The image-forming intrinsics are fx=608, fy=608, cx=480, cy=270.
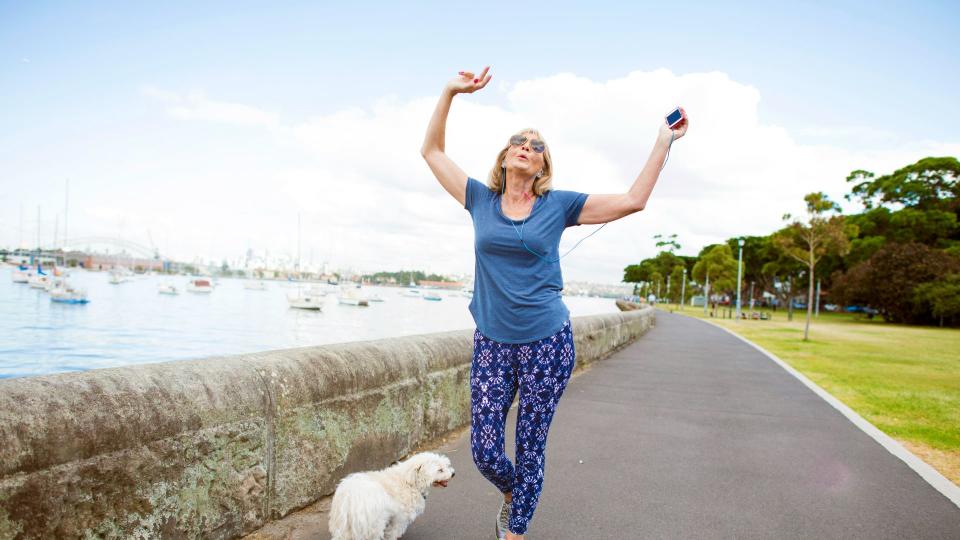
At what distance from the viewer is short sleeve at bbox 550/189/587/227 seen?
118 inches

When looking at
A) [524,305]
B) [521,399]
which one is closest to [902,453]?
[521,399]

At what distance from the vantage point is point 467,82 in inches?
126

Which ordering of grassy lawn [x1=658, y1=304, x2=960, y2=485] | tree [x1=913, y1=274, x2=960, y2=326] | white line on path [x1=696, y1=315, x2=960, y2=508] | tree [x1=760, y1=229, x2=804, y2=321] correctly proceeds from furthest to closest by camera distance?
tree [x1=760, y1=229, x2=804, y2=321], tree [x1=913, y1=274, x2=960, y2=326], grassy lawn [x1=658, y1=304, x2=960, y2=485], white line on path [x1=696, y1=315, x2=960, y2=508]

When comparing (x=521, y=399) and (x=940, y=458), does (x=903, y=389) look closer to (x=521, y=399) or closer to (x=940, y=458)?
(x=940, y=458)

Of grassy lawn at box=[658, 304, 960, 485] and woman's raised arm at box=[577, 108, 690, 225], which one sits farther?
grassy lawn at box=[658, 304, 960, 485]

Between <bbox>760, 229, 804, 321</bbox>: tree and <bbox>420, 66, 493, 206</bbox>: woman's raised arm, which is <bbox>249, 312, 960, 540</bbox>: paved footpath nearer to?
<bbox>420, 66, 493, 206</bbox>: woman's raised arm

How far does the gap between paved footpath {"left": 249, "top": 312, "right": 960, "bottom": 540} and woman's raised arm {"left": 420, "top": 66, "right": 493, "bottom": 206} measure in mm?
1960

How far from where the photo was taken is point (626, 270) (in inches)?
5827

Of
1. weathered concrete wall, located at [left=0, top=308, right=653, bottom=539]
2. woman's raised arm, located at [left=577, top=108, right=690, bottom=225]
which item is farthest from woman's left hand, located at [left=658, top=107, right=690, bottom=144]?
weathered concrete wall, located at [left=0, top=308, right=653, bottom=539]

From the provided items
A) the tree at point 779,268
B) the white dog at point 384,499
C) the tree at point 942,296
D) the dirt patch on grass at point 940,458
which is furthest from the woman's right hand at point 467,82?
the tree at point 779,268

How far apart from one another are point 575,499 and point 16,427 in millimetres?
3182

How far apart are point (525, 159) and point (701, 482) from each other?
3073 mm

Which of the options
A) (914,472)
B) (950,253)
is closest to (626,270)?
(950,253)

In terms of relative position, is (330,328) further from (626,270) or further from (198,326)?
(626,270)
